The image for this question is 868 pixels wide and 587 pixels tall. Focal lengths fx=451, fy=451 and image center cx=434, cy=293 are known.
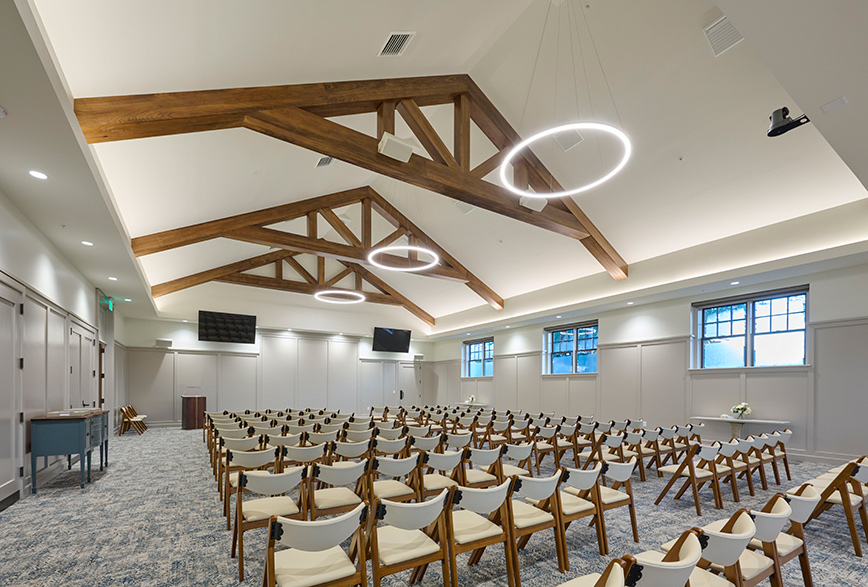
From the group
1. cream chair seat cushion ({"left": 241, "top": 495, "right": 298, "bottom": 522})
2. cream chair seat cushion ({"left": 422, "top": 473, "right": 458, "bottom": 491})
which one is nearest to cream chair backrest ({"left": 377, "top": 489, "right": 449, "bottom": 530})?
cream chair seat cushion ({"left": 241, "top": 495, "right": 298, "bottom": 522})

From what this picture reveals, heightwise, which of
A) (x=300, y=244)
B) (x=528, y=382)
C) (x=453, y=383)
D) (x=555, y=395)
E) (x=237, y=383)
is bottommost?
(x=453, y=383)

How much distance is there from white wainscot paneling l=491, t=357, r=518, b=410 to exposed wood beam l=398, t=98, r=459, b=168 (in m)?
9.39

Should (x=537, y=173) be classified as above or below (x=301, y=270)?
above

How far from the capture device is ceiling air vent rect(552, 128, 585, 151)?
780cm

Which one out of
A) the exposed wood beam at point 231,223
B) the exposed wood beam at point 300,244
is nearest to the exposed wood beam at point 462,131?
the exposed wood beam at point 300,244

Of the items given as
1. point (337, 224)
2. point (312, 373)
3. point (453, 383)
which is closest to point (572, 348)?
point (453, 383)

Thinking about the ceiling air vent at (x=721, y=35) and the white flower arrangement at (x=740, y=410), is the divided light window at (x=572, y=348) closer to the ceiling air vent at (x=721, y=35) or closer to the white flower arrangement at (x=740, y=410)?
the white flower arrangement at (x=740, y=410)

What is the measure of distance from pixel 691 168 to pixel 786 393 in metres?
4.67

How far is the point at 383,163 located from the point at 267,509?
483 cm

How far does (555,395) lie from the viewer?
1371 cm

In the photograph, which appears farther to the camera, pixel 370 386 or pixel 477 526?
pixel 370 386

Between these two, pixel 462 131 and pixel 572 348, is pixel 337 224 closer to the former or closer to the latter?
pixel 462 131

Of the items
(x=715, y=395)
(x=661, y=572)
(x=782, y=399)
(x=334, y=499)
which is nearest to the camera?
(x=661, y=572)

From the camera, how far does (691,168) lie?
756 centimetres
